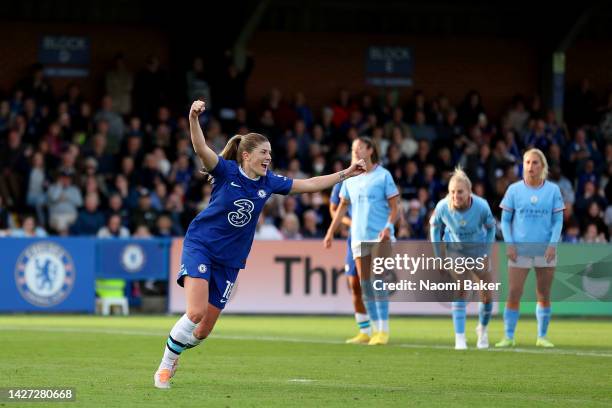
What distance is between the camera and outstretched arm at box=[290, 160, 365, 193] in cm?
1073

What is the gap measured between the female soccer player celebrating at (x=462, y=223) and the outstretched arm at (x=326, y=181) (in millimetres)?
4389

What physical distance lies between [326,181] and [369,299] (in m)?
5.79

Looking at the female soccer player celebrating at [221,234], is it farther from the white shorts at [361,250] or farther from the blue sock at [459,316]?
the white shorts at [361,250]

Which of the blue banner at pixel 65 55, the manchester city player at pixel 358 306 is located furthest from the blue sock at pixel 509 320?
the blue banner at pixel 65 55

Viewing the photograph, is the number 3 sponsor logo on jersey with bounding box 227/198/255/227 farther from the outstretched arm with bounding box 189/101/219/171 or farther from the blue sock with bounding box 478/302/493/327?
the blue sock with bounding box 478/302/493/327

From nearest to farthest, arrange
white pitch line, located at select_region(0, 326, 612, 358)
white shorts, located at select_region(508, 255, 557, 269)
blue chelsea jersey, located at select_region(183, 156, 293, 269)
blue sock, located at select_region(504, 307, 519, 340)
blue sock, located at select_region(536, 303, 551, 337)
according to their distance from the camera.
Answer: blue chelsea jersey, located at select_region(183, 156, 293, 269) < white pitch line, located at select_region(0, 326, 612, 358) < white shorts, located at select_region(508, 255, 557, 269) < blue sock, located at select_region(504, 307, 519, 340) < blue sock, located at select_region(536, 303, 551, 337)

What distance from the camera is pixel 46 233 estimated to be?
24.2 m

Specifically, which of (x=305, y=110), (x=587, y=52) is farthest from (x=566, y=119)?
(x=305, y=110)

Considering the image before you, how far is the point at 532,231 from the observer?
15.8 meters

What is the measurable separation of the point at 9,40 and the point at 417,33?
10.3 m

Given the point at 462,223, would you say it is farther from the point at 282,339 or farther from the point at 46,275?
the point at 46,275

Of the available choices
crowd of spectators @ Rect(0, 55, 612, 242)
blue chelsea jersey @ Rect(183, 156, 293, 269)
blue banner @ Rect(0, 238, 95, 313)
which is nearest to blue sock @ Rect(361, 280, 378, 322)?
blue chelsea jersey @ Rect(183, 156, 293, 269)

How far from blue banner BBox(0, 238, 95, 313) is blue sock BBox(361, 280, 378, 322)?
792 cm

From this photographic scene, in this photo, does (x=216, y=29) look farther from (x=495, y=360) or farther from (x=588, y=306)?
(x=495, y=360)
